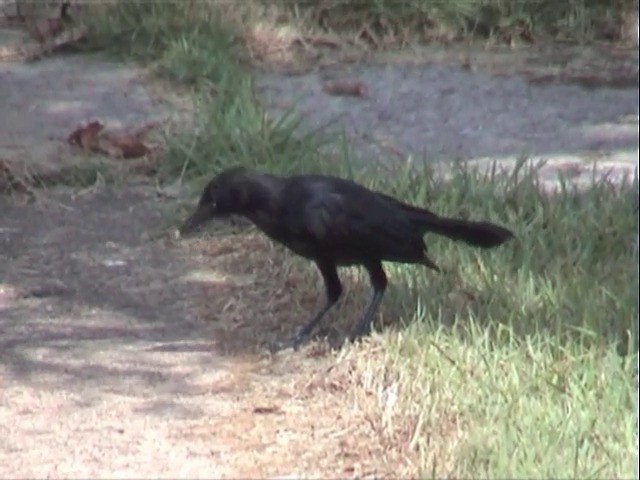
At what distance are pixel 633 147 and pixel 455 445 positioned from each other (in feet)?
12.9

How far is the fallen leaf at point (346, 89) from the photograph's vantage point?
948 centimetres

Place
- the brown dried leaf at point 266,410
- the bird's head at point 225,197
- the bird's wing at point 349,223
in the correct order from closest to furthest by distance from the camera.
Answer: the brown dried leaf at point 266,410 → the bird's wing at point 349,223 → the bird's head at point 225,197

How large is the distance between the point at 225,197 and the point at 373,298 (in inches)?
24.3

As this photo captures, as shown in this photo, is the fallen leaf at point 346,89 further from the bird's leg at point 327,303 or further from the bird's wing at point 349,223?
the bird's wing at point 349,223

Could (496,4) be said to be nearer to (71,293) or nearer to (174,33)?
(174,33)

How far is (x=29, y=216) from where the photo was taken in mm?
7469

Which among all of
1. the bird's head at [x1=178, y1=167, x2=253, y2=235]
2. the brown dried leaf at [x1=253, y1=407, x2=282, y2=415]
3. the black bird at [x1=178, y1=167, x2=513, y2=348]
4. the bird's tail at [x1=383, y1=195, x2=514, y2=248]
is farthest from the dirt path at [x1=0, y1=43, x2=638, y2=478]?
the bird's tail at [x1=383, y1=195, x2=514, y2=248]

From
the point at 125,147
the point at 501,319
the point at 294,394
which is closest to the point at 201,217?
the point at 294,394

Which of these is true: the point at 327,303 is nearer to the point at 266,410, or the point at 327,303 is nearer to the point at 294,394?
the point at 294,394

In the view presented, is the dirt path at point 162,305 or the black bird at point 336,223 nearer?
the dirt path at point 162,305

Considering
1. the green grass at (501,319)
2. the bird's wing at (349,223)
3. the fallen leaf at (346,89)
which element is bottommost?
the fallen leaf at (346,89)

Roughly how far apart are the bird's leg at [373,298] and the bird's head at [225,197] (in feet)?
1.59

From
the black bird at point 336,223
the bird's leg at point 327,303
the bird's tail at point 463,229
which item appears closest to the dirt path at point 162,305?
the bird's leg at point 327,303

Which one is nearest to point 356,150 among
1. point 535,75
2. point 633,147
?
point 633,147
